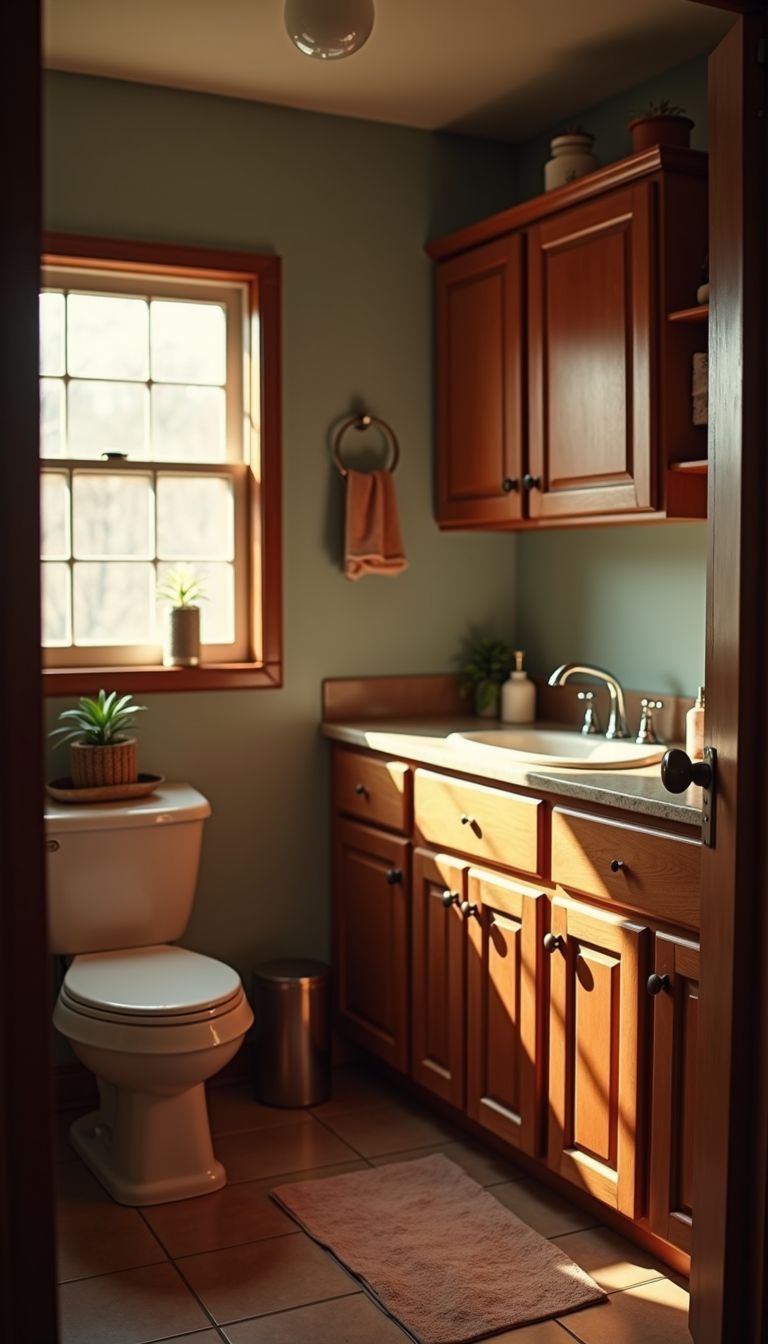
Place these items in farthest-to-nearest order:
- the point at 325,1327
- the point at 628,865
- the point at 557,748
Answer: the point at 557,748 → the point at 628,865 → the point at 325,1327

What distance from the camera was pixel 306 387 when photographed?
3752 millimetres

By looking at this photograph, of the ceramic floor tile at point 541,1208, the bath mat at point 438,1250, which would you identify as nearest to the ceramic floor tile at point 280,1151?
the bath mat at point 438,1250

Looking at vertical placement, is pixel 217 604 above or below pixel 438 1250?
above

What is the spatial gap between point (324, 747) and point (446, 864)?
71cm

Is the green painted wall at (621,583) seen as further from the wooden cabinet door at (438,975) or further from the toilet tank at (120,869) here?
the toilet tank at (120,869)

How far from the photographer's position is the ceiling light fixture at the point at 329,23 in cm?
262

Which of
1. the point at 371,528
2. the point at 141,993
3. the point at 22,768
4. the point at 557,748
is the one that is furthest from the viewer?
the point at 371,528

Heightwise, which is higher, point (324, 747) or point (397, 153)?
point (397, 153)

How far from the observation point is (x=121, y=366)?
11.9ft

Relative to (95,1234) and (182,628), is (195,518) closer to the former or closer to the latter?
(182,628)

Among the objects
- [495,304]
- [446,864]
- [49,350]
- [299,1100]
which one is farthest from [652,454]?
[299,1100]

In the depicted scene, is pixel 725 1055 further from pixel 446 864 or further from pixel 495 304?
pixel 495 304

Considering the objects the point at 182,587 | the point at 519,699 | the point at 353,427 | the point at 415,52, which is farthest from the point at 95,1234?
the point at 415,52

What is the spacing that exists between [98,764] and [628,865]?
1380mm
